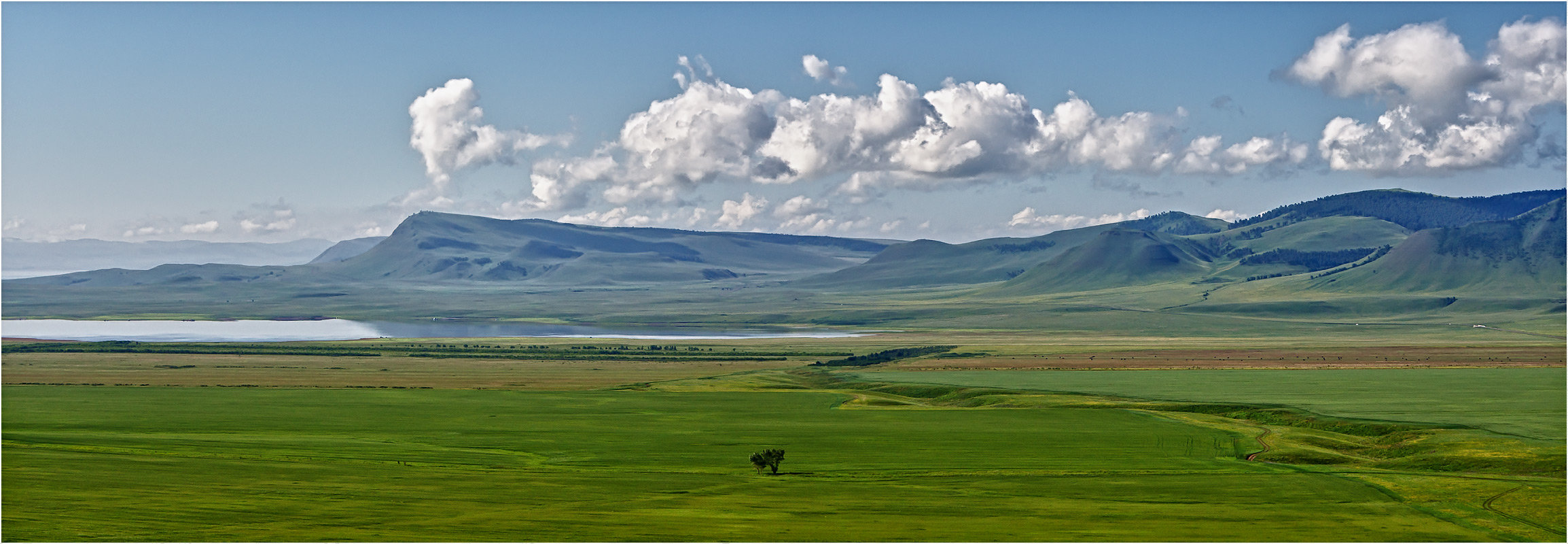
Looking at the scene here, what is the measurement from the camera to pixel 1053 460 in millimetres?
72875

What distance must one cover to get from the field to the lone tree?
0.92 metres

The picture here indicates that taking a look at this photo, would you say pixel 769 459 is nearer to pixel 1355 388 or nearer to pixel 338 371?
pixel 1355 388

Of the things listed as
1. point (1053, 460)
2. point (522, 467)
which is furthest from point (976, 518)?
point (522, 467)

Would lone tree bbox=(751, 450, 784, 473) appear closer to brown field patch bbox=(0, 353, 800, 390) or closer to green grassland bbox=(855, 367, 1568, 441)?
green grassland bbox=(855, 367, 1568, 441)

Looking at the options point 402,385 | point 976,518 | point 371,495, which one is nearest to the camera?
point 976,518

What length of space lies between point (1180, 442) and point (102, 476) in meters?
59.5

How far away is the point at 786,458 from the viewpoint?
74625 millimetres

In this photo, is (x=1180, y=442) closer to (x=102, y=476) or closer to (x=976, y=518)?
(x=976, y=518)

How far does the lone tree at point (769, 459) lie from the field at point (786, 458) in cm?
92

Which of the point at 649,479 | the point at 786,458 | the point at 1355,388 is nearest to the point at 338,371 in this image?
the point at 786,458

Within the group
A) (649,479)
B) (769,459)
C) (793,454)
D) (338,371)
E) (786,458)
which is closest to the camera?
(649,479)

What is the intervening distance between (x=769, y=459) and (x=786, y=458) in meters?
6.05

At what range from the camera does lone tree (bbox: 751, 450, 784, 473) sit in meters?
68.5

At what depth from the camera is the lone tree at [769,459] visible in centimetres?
6850
